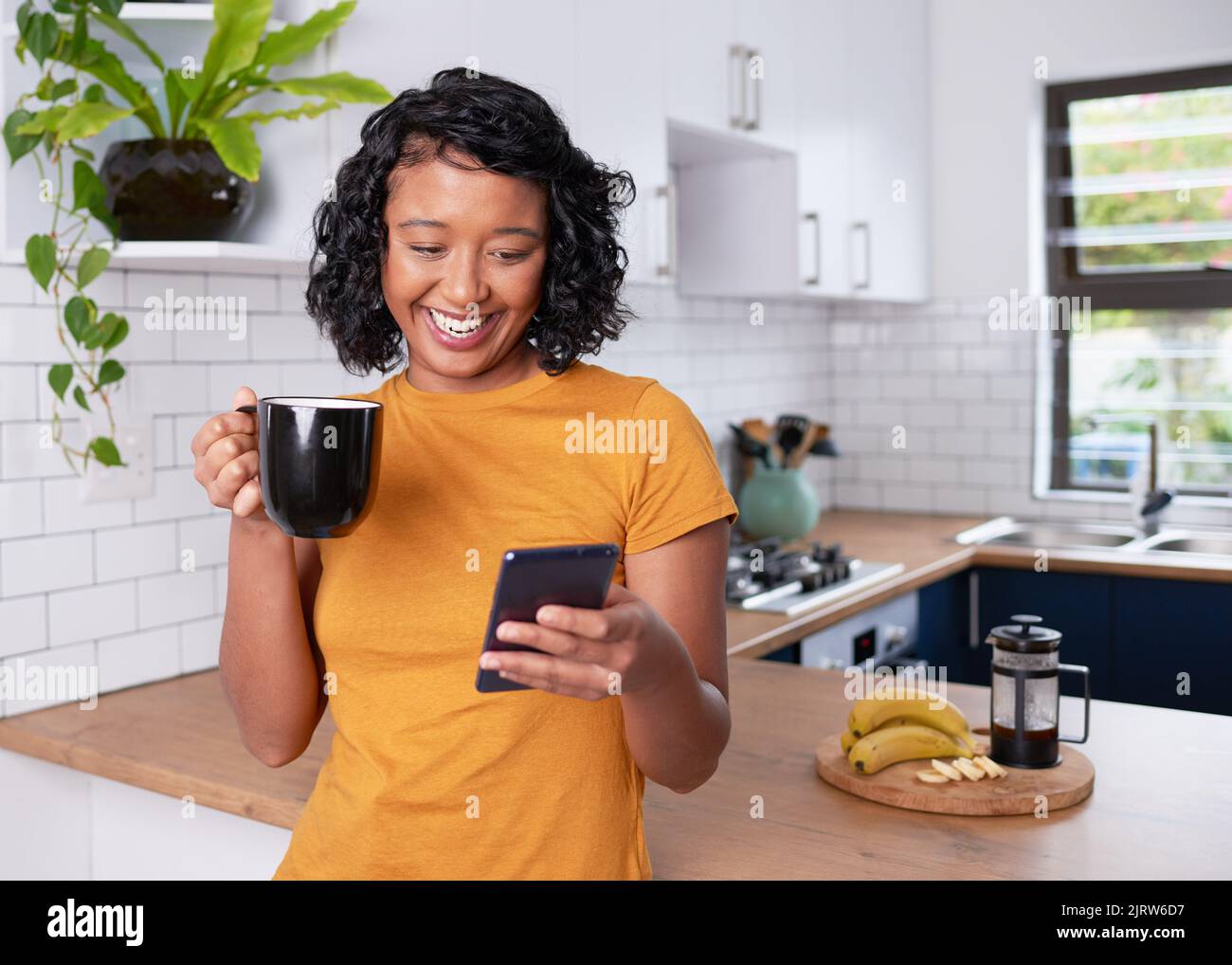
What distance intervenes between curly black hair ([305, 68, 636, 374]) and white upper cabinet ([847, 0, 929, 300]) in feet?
7.86

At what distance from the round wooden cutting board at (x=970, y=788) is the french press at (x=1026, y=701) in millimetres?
22

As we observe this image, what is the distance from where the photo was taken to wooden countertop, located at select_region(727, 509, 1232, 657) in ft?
8.00

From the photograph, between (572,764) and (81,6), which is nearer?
(572,764)

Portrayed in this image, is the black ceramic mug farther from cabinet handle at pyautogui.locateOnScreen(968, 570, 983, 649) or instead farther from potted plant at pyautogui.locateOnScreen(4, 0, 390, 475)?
cabinet handle at pyautogui.locateOnScreen(968, 570, 983, 649)

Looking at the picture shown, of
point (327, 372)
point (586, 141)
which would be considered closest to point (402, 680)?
point (327, 372)

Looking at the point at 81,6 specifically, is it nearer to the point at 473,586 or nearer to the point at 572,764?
the point at 473,586

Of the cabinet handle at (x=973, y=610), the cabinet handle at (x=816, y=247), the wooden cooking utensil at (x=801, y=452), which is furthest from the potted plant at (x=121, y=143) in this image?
the cabinet handle at (x=973, y=610)

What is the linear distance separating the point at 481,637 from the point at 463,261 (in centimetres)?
32

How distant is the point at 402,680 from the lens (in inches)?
43.2

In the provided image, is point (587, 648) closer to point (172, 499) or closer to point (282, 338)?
point (172, 499)

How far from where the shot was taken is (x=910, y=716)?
1594 millimetres

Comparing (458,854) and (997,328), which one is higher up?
(997,328)
